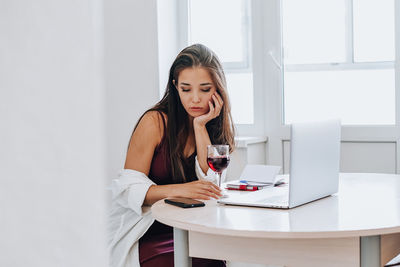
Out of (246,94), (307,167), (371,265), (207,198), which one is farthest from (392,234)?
(246,94)

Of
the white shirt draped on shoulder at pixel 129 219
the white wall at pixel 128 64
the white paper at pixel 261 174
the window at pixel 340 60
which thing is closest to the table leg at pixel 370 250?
the white paper at pixel 261 174

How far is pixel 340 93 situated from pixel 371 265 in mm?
2077

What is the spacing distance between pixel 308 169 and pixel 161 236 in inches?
26.3

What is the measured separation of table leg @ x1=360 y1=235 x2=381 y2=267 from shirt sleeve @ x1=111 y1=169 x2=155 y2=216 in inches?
31.2

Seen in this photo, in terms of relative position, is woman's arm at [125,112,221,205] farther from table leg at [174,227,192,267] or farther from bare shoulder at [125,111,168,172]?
table leg at [174,227,192,267]

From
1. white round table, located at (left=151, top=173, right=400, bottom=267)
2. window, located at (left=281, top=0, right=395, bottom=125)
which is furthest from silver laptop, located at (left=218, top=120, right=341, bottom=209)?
window, located at (left=281, top=0, right=395, bottom=125)

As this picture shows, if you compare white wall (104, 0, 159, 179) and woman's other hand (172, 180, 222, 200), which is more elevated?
white wall (104, 0, 159, 179)

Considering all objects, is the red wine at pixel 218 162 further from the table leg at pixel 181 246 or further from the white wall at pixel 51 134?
the white wall at pixel 51 134

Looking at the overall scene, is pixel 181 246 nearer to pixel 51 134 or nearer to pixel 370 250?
pixel 370 250

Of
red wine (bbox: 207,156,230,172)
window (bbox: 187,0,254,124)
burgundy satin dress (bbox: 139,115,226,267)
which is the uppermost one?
window (bbox: 187,0,254,124)

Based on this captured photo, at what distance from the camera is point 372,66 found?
3170 millimetres

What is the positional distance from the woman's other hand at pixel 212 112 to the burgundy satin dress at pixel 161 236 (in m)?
0.14

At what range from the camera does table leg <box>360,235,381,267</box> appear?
132cm

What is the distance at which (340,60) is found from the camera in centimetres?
326
